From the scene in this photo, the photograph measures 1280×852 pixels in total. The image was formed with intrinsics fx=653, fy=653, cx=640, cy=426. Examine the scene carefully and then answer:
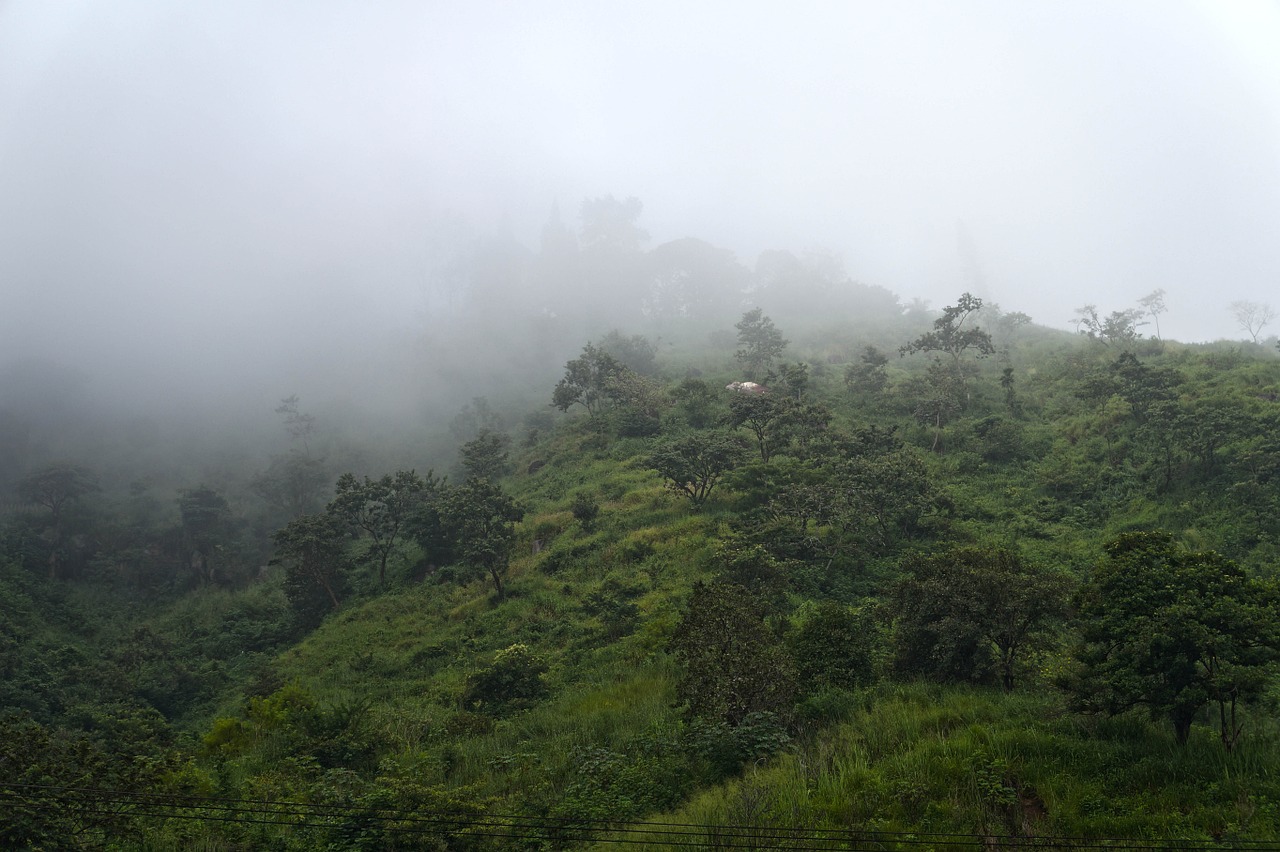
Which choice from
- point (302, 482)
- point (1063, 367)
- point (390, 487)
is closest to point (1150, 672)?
point (390, 487)

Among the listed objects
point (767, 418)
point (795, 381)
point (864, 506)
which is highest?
point (795, 381)

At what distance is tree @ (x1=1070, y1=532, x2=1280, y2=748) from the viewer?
10.0 metres

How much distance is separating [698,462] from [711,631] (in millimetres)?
16726

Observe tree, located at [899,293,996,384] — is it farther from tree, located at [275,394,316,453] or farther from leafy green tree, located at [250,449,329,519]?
tree, located at [275,394,316,453]

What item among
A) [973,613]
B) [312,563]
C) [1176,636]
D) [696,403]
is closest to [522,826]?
[973,613]

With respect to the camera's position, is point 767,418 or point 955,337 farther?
point 955,337

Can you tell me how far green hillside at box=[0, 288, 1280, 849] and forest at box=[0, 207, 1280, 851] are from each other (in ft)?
0.34

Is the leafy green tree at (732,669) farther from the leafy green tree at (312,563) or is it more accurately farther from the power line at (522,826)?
the leafy green tree at (312,563)

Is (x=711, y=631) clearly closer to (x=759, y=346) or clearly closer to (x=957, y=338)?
(x=957, y=338)

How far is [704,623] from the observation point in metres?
15.3

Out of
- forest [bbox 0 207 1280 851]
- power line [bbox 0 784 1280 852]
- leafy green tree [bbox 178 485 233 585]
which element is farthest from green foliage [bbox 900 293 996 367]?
leafy green tree [bbox 178 485 233 585]

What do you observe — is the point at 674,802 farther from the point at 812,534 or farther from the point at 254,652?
the point at 254,652

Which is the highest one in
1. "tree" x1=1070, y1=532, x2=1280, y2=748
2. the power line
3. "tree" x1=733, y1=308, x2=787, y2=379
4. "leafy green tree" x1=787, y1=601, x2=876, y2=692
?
"tree" x1=733, y1=308, x2=787, y2=379

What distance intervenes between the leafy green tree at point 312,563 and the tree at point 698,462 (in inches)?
700
